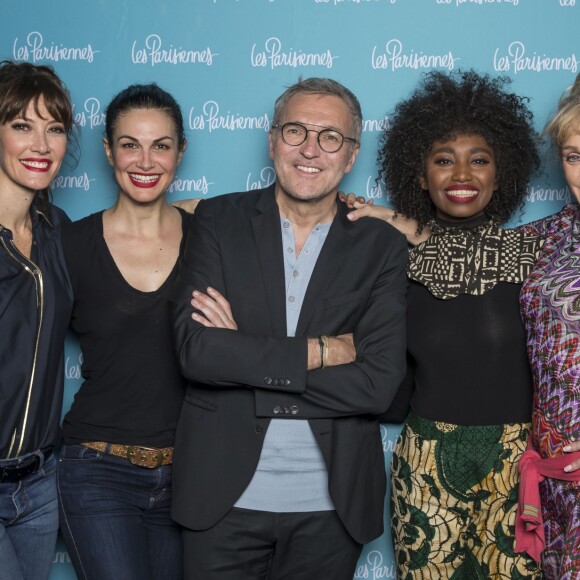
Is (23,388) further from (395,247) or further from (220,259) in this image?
(395,247)

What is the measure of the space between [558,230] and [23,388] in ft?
5.82

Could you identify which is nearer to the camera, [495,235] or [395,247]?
[395,247]

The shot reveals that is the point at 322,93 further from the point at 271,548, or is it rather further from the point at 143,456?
the point at 271,548

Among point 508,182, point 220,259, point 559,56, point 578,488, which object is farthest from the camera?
point 559,56

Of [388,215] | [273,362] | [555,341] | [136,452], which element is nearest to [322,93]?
[388,215]

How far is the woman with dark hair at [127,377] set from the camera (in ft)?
8.50

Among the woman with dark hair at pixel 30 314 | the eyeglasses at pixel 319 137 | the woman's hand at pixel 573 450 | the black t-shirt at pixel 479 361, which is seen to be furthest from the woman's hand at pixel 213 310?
the woman's hand at pixel 573 450

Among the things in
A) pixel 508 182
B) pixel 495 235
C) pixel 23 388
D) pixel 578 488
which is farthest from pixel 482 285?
pixel 23 388

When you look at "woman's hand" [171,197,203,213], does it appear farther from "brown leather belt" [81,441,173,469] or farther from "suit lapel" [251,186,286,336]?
"brown leather belt" [81,441,173,469]

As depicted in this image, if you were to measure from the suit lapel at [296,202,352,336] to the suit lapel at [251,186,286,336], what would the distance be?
0.06m

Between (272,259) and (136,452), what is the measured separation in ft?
2.47

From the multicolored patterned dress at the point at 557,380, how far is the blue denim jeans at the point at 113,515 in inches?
46.4

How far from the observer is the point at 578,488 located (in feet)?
Result: 7.70

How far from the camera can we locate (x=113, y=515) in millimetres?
2586
